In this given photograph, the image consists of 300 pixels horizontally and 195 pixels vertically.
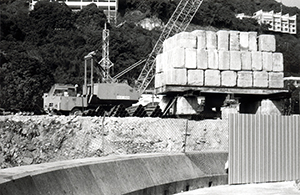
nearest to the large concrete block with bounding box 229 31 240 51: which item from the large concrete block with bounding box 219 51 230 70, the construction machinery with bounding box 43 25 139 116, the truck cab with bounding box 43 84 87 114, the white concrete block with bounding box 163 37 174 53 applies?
the large concrete block with bounding box 219 51 230 70

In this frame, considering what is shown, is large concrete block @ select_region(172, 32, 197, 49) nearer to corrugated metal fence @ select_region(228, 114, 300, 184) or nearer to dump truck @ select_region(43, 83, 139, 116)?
dump truck @ select_region(43, 83, 139, 116)

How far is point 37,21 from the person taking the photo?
12119 cm

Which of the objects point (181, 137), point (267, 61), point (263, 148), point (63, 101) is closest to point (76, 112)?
point (63, 101)

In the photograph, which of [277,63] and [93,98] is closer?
[277,63]

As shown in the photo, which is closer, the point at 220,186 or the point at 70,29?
the point at 220,186

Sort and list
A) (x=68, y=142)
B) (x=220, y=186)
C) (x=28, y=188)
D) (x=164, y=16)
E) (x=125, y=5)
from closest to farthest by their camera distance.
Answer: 1. (x=28, y=188)
2. (x=220, y=186)
3. (x=68, y=142)
4. (x=164, y=16)
5. (x=125, y=5)

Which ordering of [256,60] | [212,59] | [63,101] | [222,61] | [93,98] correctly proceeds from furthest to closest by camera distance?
1. [63,101]
2. [93,98]
3. [256,60]
4. [222,61]
5. [212,59]

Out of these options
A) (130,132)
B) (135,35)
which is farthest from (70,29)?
(130,132)

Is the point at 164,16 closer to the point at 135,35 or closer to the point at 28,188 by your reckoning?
the point at 135,35

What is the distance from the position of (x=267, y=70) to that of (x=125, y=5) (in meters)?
155

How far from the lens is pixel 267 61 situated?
2364 cm

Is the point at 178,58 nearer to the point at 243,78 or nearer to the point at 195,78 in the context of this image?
the point at 195,78

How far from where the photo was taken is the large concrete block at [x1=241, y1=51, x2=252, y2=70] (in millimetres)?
23172

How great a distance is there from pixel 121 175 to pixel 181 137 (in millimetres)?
4952
